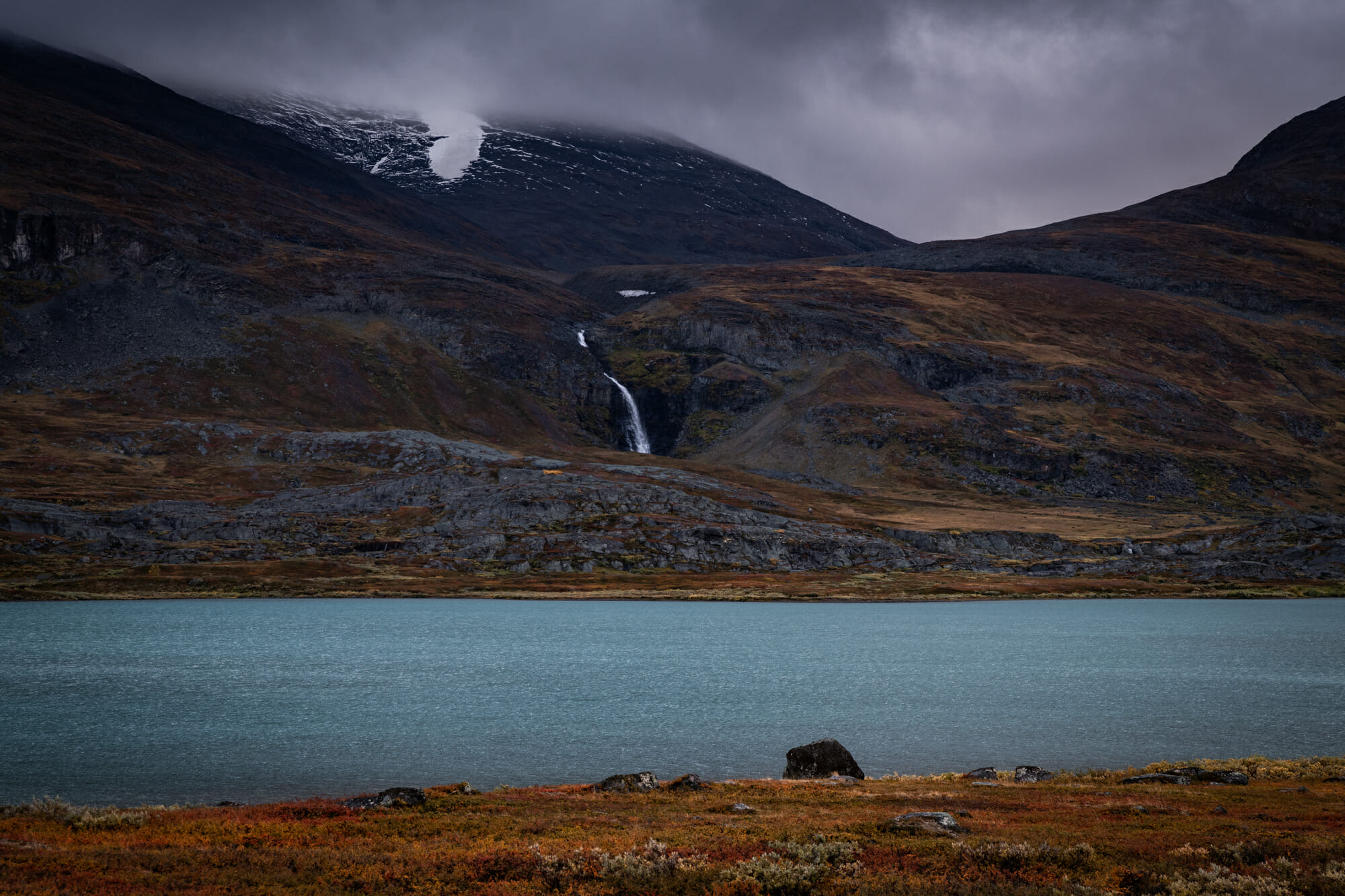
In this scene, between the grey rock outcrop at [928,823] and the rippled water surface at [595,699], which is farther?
the rippled water surface at [595,699]

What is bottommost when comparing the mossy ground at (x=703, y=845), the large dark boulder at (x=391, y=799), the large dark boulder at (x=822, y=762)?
the large dark boulder at (x=822, y=762)

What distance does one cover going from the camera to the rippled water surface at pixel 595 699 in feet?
125

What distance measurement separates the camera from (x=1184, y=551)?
170 m

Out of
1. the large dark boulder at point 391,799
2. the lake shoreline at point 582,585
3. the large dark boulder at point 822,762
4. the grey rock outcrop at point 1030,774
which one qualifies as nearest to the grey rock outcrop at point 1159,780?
the grey rock outcrop at point 1030,774

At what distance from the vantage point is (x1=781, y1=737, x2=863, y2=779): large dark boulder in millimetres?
35188

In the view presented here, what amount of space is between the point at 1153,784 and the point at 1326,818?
762 centimetres

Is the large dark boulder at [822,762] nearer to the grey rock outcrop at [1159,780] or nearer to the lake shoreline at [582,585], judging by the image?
the grey rock outcrop at [1159,780]

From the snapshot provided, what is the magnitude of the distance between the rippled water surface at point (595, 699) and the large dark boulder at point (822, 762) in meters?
2.79

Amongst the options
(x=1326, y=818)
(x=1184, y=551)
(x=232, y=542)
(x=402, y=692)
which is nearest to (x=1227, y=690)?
(x=1326, y=818)

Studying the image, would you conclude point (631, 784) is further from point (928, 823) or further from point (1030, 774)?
point (1030, 774)

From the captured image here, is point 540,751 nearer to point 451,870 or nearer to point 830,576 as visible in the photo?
point 451,870

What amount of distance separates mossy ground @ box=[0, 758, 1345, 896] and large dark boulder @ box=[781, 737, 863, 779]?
5582 millimetres

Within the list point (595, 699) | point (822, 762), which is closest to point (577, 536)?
point (595, 699)

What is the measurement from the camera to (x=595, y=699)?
54.2 meters
